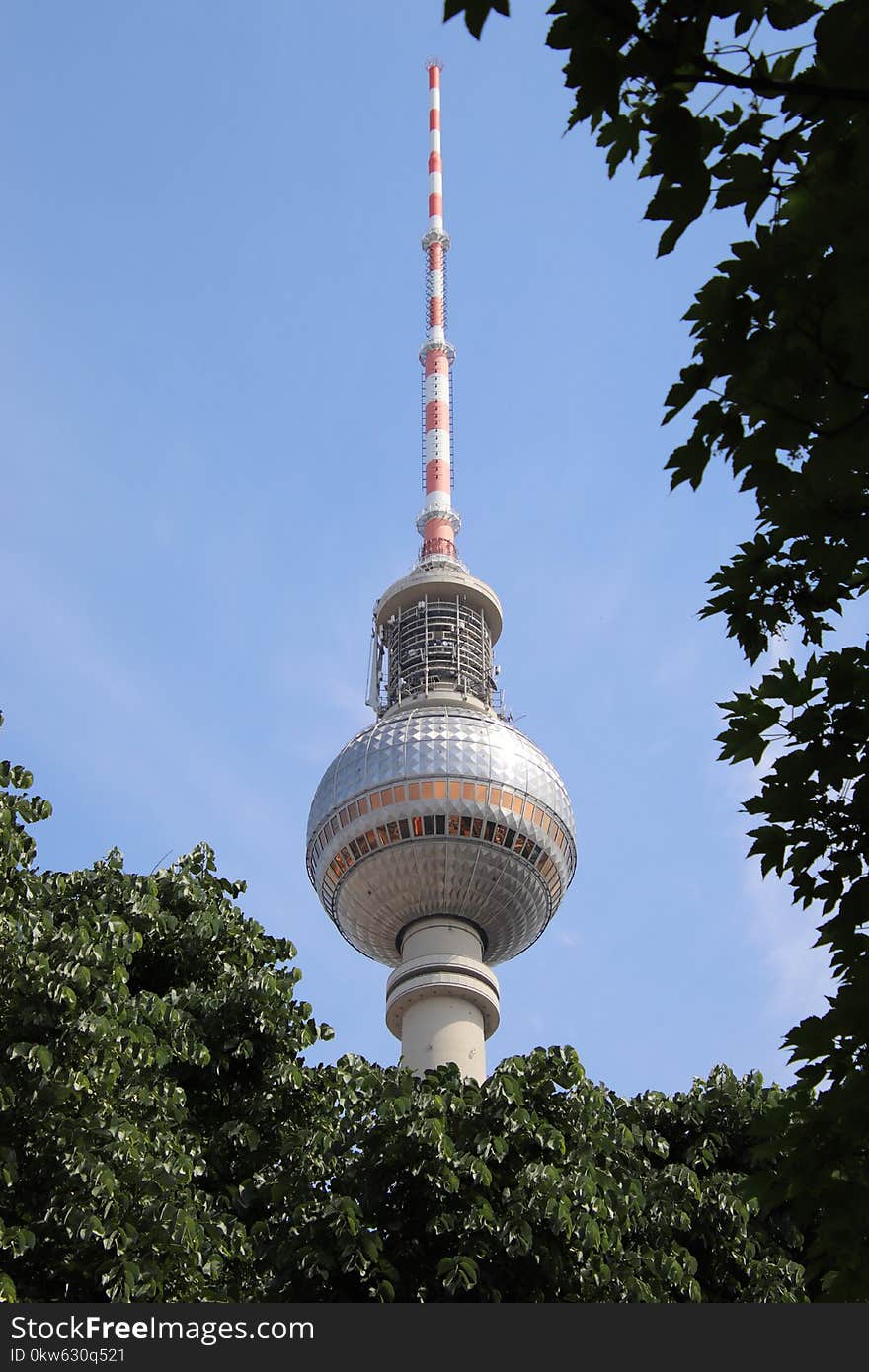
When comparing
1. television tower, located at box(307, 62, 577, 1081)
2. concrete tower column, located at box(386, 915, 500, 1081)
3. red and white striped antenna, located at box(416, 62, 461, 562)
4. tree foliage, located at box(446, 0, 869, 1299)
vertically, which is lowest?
tree foliage, located at box(446, 0, 869, 1299)

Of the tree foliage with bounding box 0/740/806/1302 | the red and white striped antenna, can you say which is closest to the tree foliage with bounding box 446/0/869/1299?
the tree foliage with bounding box 0/740/806/1302

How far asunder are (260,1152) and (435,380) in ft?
198

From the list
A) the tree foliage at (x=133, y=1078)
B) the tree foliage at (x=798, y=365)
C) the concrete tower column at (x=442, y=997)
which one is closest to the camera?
the tree foliage at (x=798, y=365)

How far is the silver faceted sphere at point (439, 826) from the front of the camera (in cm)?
5991

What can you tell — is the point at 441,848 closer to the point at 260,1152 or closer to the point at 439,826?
the point at 439,826

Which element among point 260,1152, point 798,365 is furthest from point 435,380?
point 798,365

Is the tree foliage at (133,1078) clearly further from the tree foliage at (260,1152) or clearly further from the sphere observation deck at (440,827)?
the sphere observation deck at (440,827)

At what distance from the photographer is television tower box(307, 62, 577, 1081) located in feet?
197

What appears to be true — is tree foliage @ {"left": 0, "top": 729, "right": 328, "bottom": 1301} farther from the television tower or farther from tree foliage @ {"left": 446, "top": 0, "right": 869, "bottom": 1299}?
the television tower

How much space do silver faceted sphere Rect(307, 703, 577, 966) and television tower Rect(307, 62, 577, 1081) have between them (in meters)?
0.06

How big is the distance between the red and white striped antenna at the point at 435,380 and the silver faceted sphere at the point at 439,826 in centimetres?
1224

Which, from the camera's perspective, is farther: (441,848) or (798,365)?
(441,848)

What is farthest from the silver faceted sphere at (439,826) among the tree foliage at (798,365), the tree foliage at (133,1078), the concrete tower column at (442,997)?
the tree foliage at (798,365)

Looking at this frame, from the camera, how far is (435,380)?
252 ft
